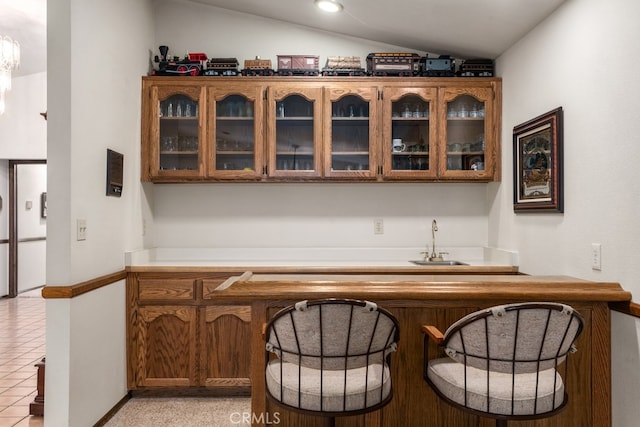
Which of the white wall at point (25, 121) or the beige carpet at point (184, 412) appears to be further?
the white wall at point (25, 121)

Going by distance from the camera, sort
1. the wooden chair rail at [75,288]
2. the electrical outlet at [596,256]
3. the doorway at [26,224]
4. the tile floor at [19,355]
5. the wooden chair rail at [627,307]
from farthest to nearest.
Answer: the doorway at [26,224]
the tile floor at [19,355]
the wooden chair rail at [75,288]
the electrical outlet at [596,256]
the wooden chair rail at [627,307]

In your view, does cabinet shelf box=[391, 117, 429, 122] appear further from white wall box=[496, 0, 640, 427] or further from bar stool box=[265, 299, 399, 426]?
bar stool box=[265, 299, 399, 426]

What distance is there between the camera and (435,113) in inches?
117

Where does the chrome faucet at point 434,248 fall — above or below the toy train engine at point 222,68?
below

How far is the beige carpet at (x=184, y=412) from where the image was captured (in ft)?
7.91

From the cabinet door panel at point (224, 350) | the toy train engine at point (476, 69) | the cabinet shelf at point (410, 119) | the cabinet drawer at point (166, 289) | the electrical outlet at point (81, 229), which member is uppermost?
the toy train engine at point (476, 69)

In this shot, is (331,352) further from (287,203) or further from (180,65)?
(180,65)

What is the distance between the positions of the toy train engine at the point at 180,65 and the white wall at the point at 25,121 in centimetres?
374

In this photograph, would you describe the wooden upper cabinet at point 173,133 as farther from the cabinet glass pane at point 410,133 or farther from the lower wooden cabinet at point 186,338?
the cabinet glass pane at point 410,133

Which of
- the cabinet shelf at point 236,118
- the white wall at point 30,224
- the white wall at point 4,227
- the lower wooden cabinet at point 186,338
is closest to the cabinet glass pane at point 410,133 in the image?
the cabinet shelf at point 236,118

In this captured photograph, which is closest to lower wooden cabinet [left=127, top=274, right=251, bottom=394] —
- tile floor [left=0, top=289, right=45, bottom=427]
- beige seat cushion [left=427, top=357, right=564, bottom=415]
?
tile floor [left=0, top=289, right=45, bottom=427]

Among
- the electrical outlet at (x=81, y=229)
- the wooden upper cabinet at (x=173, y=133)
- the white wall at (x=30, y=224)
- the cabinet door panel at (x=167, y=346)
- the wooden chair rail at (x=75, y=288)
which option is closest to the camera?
the wooden chair rail at (x=75, y=288)

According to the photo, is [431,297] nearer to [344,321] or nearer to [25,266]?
[344,321]

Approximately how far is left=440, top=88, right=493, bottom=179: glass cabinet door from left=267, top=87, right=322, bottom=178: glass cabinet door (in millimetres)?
941
